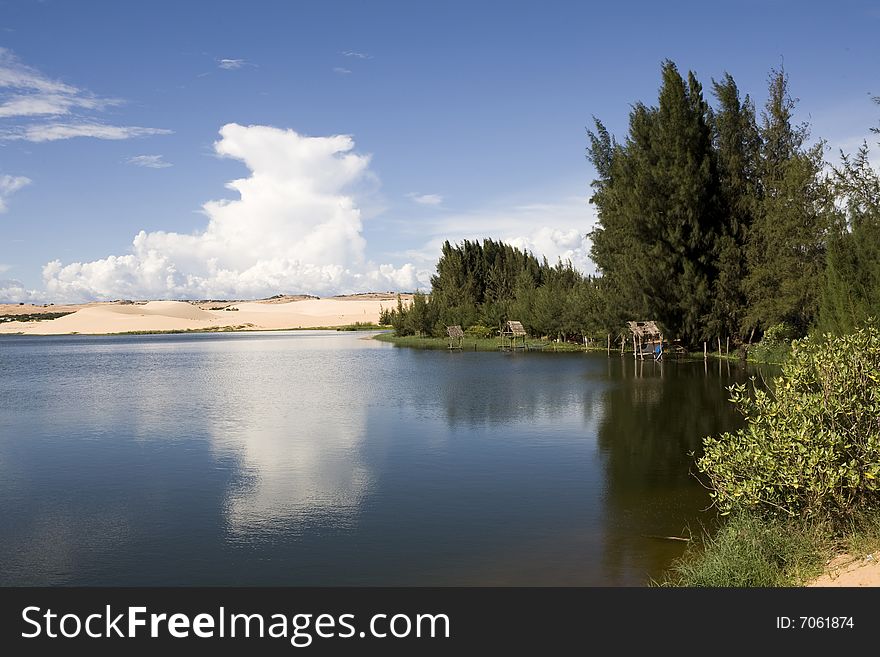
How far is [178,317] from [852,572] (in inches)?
5162

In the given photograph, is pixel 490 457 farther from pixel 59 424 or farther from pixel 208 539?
pixel 59 424

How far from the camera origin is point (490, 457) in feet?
44.9

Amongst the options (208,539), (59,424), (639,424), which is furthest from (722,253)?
(208,539)

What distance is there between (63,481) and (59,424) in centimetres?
720

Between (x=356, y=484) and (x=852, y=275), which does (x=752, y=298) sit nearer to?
(x=852, y=275)

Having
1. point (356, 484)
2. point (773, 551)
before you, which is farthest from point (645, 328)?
point (773, 551)

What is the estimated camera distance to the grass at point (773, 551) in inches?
264

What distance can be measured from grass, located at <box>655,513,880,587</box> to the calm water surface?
2.11 ft

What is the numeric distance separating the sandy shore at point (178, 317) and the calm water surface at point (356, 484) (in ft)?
298

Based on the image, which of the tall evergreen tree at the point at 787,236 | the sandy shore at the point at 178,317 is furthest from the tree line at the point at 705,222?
the sandy shore at the point at 178,317

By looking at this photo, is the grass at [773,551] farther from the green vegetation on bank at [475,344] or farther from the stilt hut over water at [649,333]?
the green vegetation on bank at [475,344]

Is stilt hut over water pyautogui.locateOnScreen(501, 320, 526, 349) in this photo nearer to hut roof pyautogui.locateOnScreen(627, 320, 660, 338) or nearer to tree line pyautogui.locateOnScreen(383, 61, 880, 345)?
tree line pyautogui.locateOnScreen(383, 61, 880, 345)

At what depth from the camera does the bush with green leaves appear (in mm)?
7152

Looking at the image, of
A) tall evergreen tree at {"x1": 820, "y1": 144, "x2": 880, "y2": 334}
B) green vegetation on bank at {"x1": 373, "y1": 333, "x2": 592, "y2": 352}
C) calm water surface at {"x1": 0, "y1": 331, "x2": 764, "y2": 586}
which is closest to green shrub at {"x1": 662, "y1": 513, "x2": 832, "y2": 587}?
calm water surface at {"x1": 0, "y1": 331, "x2": 764, "y2": 586}
